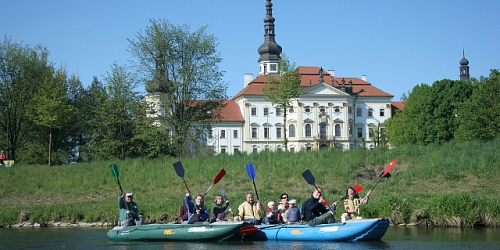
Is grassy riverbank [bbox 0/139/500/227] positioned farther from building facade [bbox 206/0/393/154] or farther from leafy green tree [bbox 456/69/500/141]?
building facade [bbox 206/0/393/154]

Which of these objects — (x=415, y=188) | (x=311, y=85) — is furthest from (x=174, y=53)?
(x=311, y=85)

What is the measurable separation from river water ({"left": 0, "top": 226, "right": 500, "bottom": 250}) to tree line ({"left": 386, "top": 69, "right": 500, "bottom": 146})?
27959 millimetres

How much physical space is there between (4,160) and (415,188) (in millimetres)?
24604

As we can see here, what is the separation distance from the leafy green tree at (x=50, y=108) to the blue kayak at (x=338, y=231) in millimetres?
29355

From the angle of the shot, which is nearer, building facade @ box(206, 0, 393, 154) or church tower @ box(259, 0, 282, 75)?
building facade @ box(206, 0, 393, 154)

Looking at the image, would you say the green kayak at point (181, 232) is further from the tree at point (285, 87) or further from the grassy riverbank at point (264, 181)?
the tree at point (285, 87)

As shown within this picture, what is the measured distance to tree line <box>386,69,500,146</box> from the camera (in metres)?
46.0

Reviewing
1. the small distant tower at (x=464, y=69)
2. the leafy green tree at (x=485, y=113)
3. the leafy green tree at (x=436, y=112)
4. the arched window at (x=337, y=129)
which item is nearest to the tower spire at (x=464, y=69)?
the small distant tower at (x=464, y=69)

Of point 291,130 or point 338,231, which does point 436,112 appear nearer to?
point 291,130

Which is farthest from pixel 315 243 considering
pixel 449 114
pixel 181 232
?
pixel 449 114

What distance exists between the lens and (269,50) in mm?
94125

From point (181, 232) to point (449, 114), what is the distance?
149 feet

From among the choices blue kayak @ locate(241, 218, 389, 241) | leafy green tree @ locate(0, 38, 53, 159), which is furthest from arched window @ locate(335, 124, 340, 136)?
blue kayak @ locate(241, 218, 389, 241)

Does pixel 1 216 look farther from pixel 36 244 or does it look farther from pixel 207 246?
pixel 207 246
